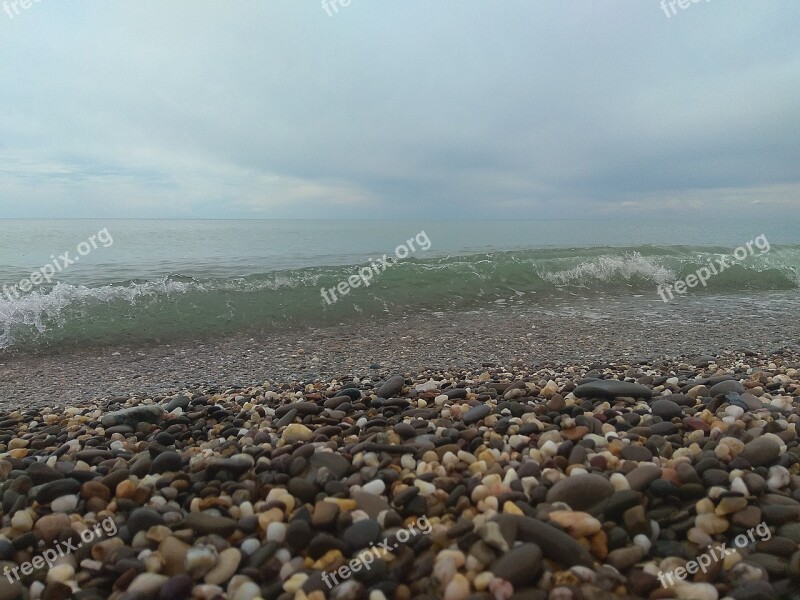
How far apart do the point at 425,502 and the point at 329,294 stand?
33.6 feet

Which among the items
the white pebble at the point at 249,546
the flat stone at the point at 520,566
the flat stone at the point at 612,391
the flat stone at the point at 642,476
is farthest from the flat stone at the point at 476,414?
the white pebble at the point at 249,546

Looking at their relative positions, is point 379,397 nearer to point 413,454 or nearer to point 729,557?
point 413,454

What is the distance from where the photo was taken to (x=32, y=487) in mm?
2607

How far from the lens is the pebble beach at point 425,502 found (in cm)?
183

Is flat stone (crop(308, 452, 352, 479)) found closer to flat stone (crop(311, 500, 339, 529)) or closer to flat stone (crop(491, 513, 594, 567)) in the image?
flat stone (crop(311, 500, 339, 529))

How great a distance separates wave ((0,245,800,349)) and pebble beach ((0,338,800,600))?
21.7 ft

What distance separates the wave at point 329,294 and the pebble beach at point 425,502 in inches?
261

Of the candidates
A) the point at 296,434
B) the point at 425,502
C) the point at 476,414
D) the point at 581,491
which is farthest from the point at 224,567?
the point at 476,414

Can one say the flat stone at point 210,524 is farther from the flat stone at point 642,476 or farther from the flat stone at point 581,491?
the flat stone at point 642,476

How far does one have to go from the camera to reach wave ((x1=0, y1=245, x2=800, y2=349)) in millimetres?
9391

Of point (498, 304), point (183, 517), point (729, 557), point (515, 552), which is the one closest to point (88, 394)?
point (183, 517)

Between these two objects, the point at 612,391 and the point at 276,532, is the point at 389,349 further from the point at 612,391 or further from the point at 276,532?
the point at 276,532

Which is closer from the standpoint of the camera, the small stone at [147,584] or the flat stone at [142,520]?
the small stone at [147,584]

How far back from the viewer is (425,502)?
7.33ft
